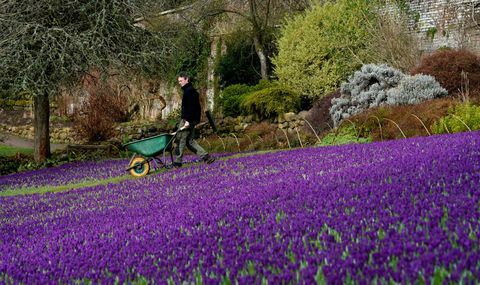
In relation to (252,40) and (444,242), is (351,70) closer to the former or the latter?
(252,40)

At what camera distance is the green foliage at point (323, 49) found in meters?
21.5

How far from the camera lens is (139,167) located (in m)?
12.4

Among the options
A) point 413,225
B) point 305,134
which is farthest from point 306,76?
point 413,225

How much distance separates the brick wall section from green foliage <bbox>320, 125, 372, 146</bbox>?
45.9 feet

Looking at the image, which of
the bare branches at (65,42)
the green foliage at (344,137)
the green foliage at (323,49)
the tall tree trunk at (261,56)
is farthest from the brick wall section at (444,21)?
the bare branches at (65,42)

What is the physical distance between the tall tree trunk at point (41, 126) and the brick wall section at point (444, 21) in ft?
58.6

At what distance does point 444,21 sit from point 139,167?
22.8 meters

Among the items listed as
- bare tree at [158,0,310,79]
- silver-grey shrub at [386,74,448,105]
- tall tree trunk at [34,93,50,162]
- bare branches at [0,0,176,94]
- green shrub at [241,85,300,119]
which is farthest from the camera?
bare tree at [158,0,310,79]

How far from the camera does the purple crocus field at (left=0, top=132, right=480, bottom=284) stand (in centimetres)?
297

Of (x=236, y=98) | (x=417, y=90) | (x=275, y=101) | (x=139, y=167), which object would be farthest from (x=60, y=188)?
(x=236, y=98)

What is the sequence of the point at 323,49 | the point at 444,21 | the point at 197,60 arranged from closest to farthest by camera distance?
the point at 323,49, the point at 197,60, the point at 444,21

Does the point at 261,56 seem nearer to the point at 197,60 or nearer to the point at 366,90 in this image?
the point at 197,60

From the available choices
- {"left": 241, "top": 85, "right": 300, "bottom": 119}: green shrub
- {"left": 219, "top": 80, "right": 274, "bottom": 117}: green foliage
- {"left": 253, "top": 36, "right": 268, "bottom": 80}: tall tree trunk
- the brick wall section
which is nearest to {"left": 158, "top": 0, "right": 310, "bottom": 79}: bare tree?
{"left": 253, "top": 36, "right": 268, "bottom": 80}: tall tree trunk

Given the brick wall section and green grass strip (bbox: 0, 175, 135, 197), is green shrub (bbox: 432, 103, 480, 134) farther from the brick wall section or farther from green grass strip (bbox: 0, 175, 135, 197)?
the brick wall section
